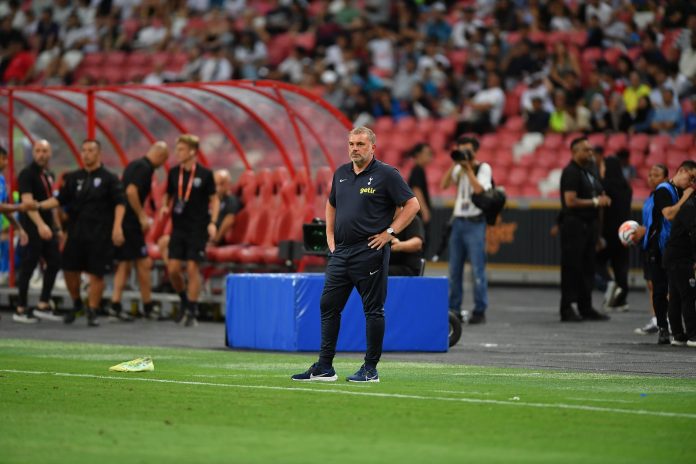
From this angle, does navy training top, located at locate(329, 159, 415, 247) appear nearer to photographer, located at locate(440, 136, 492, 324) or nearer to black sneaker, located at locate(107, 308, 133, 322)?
photographer, located at locate(440, 136, 492, 324)

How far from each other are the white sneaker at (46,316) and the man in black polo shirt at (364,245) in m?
9.06

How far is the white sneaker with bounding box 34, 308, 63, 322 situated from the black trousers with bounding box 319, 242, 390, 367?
9081 millimetres

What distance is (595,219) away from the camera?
1978 centimetres

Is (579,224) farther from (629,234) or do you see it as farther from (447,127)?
(447,127)

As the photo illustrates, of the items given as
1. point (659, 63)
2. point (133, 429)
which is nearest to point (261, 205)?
point (659, 63)

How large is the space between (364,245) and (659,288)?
548 cm

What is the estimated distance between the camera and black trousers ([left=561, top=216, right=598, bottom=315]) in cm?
1947

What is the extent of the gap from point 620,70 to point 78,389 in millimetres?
18800

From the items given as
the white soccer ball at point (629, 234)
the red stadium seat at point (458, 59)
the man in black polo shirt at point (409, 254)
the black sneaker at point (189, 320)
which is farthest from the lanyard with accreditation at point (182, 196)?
the red stadium seat at point (458, 59)

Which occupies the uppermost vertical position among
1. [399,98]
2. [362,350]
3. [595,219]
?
[399,98]

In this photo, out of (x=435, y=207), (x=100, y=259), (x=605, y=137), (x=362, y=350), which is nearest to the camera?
(x=362, y=350)

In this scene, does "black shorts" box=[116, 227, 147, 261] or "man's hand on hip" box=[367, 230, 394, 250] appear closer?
"man's hand on hip" box=[367, 230, 394, 250]

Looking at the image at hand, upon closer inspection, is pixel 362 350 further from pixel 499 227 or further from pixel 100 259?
pixel 499 227

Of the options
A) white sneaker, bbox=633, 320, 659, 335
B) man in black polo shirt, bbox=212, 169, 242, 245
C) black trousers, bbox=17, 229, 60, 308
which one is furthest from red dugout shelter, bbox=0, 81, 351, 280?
white sneaker, bbox=633, 320, 659, 335
